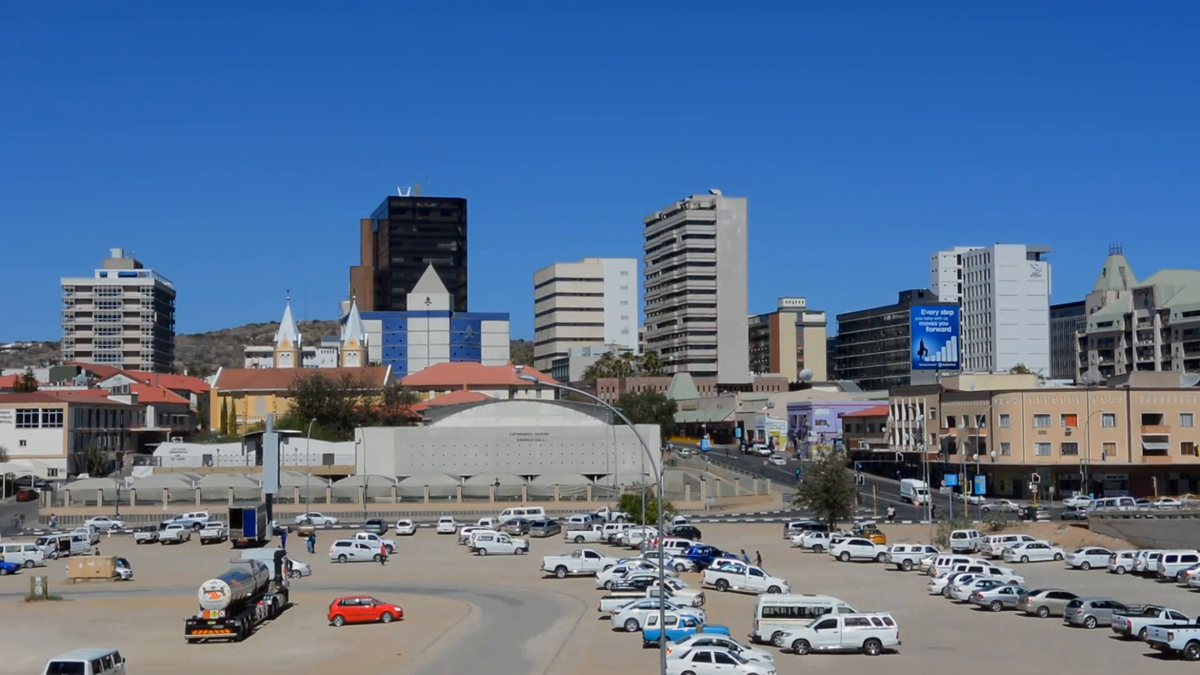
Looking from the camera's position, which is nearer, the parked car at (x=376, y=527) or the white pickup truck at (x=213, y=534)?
the white pickup truck at (x=213, y=534)

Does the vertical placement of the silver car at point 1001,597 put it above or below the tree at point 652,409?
below

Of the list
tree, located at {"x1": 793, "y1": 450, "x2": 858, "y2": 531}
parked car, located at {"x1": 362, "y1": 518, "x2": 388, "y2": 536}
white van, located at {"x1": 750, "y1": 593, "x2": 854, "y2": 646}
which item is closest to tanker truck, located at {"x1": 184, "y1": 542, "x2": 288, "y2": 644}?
white van, located at {"x1": 750, "y1": 593, "x2": 854, "y2": 646}

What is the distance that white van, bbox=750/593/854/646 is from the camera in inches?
1559

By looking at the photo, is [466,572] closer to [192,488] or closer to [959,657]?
[959,657]

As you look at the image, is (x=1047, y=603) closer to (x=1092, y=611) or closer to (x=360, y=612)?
(x=1092, y=611)

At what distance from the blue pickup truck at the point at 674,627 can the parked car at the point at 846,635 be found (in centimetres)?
216

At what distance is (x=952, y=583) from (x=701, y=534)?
90.7ft

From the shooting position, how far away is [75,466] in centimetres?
11600

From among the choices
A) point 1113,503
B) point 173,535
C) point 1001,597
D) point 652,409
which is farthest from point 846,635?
point 652,409

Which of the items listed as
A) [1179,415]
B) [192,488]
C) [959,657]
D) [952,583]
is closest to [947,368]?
[1179,415]

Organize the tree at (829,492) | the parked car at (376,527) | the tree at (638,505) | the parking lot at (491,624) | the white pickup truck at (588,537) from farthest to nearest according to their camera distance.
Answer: the parked car at (376,527)
the tree at (638,505)
the tree at (829,492)
the white pickup truck at (588,537)
the parking lot at (491,624)

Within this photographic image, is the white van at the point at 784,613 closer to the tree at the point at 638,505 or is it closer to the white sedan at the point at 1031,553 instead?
the white sedan at the point at 1031,553

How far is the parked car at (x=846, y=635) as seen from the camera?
38.3 m

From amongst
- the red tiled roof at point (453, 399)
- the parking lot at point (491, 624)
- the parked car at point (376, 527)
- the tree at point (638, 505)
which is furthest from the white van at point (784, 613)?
the red tiled roof at point (453, 399)
